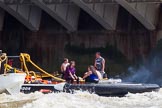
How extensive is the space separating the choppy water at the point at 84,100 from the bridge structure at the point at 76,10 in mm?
10473

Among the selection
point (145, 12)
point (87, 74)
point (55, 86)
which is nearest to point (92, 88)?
point (55, 86)

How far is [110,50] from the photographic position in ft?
104

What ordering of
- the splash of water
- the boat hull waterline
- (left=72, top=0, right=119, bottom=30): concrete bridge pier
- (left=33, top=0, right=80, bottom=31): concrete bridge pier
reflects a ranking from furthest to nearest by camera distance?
(left=33, top=0, right=80, bottom=31): concrete bridge pier → (left=72, top=0, right=119, bottom=30): concrete bridge pier → the splash of water → the boat hull waterline

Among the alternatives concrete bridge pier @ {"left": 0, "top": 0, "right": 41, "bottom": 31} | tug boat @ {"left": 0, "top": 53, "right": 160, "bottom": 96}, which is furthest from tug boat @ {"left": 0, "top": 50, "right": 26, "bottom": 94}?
concrete bridge pier @ {"left": 0, "top": 0, "right": 41, "bottom": 31}

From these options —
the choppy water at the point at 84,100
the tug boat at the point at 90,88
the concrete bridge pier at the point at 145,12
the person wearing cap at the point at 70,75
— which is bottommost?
the choppy water at the point at 84,100

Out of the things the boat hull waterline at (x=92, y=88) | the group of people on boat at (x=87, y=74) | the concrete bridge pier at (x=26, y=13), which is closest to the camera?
the boat hull waterline at (x=92, y=88)

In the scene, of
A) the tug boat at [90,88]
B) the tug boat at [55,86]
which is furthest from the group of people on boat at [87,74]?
the tug boat at [90,88]

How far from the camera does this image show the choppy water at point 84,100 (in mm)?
15656

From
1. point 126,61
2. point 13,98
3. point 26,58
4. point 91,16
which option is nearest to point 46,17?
point 91,16

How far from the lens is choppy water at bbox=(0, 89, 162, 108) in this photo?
1566cm

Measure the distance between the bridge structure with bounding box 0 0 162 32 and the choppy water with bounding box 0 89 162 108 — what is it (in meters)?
10.5

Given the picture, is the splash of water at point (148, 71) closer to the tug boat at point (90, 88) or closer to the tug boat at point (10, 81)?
the tug boat at point (90, 88)

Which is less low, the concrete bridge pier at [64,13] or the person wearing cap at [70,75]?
the concrete bridge pier at [64,13]

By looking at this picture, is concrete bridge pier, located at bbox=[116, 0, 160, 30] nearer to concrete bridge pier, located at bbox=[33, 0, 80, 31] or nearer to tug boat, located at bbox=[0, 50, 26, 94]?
concrete bridge pier, located at bbox=[33, 0, 80, 31]
